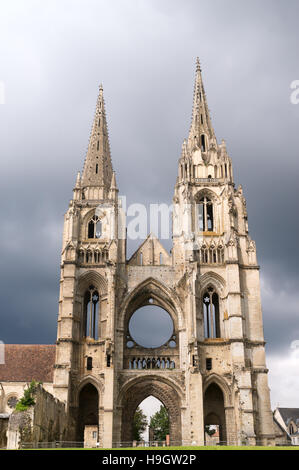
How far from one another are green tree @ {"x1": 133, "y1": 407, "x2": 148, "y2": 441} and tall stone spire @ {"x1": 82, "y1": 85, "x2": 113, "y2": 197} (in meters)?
27.6

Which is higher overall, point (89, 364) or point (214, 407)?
point (89, 364)

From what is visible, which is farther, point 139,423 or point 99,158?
point 139,423

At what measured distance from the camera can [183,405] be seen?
115ft

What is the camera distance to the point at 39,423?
26.6 metres

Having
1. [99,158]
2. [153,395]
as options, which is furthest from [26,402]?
[99,158]

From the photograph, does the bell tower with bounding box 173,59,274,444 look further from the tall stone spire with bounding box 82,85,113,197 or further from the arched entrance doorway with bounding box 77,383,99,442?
the arched entrance doorway with bounding box 77,383,99,442

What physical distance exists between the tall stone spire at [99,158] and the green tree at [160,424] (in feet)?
100

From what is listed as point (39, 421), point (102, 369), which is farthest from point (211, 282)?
point (39, 421)

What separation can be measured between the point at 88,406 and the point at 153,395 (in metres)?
4.71

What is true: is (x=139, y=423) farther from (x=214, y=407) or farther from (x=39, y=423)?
(x=39, y=423)

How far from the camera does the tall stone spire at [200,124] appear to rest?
45.3m

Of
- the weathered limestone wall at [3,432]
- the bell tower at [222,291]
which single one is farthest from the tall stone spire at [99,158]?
the weathered limestone wall at [3,432]

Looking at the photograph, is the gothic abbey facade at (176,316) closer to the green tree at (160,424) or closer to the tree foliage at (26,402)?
the tree foliage at (26,402)
